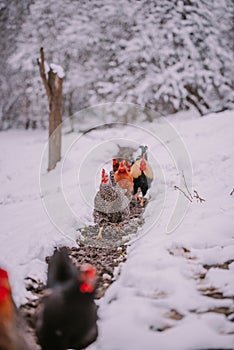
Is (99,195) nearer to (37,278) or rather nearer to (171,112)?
(37,278)

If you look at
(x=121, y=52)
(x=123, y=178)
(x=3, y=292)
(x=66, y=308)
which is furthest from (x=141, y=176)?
(x=121, y=52)

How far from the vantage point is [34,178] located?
854 centimetres

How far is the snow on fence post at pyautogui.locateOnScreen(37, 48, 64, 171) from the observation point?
24.6 ft

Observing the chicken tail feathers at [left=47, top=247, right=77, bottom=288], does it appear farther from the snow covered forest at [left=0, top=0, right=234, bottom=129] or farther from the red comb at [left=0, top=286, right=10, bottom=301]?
the snow covered forest at [left=0, top=0, right=234, bottom=129]

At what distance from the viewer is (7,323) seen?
2.04 meters

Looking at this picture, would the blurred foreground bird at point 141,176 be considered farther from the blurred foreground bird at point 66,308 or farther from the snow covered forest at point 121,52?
the snow covered forest at point 121,52

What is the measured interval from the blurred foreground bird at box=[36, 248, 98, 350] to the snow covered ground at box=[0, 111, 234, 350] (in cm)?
35

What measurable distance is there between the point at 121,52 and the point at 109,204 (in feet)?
31.2

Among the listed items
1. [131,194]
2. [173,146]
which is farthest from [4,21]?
[131,194]

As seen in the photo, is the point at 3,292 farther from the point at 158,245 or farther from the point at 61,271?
the point at 158,245

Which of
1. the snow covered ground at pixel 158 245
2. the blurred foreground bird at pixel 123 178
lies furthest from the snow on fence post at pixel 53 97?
the blurred foreground bird at pixel 123 178

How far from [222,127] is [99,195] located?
219 inches

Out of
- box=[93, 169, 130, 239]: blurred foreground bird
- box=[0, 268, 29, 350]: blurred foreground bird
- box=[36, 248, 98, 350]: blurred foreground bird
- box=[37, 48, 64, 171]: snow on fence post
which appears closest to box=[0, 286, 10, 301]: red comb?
box=[0, 268, 29, 350]: blurred foreground bird

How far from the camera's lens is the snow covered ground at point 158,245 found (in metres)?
2.51
